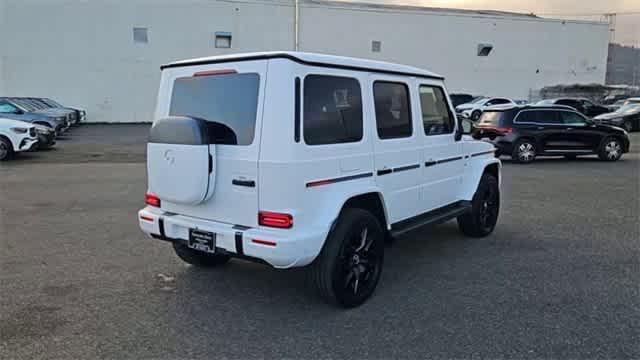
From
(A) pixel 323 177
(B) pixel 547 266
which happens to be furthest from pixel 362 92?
(B) pixel 547 266

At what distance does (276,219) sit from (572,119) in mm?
13782

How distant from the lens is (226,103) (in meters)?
4.08

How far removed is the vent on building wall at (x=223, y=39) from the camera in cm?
3122

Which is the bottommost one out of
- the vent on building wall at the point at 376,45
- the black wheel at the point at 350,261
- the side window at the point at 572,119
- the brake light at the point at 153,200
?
the black wheel at the point at 350,261

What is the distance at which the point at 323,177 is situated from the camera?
393 cm

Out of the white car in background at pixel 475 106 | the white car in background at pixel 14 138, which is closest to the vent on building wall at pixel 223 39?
the white car in background at pixel 475 106

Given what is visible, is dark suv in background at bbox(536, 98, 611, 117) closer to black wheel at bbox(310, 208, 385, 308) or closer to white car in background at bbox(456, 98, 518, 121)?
white car in background at bbox(456, 98, 518, 121)

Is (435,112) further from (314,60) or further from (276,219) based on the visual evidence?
(276,219)

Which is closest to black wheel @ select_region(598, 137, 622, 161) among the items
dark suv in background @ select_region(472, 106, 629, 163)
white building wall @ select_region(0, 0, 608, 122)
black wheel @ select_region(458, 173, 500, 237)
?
dark suv in background @ select_region(472, 106, 629, 163)

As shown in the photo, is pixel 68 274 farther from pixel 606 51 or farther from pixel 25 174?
pixel 606 51

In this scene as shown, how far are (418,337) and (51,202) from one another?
7.10 meters

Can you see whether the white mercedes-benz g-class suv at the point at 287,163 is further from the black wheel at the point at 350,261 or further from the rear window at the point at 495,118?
the rear window at the point at 495,118

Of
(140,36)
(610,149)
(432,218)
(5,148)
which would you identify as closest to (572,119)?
(610,149)

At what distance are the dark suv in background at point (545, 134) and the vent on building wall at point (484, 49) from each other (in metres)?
22.4
